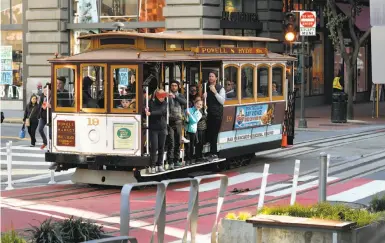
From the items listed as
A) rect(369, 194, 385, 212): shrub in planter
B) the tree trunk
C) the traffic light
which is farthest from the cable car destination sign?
the tree trunk

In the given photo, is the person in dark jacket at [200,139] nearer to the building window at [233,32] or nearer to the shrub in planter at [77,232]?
the shrub in planter at [77,232]

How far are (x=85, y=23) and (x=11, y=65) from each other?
4.28m

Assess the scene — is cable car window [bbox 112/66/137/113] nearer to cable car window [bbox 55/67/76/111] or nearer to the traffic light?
cable car window [bbox 55/67/76/111]

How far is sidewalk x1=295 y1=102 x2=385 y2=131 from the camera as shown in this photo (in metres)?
33.2

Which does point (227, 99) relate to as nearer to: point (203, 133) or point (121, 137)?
point (203, 133)

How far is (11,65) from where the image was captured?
39875 millimetres

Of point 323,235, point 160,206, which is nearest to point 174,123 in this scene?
point 160,206

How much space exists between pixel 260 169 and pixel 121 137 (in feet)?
15.8

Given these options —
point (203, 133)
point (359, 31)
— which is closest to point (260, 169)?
point (203, 133)

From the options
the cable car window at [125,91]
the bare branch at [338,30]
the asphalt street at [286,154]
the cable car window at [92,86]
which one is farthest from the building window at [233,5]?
the cable car window at [125,91]

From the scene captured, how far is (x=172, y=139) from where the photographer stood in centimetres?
1788

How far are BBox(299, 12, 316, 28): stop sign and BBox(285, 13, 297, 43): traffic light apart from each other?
0.40 m

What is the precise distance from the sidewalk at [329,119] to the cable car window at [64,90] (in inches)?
605

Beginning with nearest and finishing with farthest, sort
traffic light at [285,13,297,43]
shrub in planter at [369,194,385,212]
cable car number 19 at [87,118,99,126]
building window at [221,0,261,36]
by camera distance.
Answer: shrub in planter at [369,194,385,212] < cable car number 19 at [87,118,99,126] < traffic light at [285,13,297,43] < building window at [221,0,261,36]
